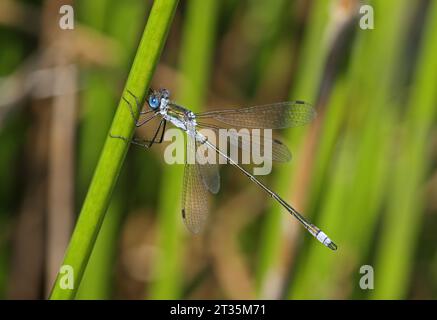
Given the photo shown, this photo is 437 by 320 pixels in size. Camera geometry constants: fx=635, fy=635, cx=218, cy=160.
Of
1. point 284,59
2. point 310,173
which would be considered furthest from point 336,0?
point 284,59

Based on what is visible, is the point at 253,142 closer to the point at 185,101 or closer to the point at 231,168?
the point at 185,101

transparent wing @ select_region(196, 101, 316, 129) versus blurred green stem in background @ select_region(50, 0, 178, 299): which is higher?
transparent wing @ select_region(196, 101, 316, 129)

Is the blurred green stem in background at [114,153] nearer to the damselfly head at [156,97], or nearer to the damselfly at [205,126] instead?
the damselfly at [205,126]

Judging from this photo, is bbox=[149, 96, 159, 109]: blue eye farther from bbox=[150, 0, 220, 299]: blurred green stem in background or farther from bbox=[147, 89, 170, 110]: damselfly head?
bbox=[150, 0, 220, 299]: blurred green stem in background

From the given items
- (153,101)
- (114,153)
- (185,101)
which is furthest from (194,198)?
(114,153)

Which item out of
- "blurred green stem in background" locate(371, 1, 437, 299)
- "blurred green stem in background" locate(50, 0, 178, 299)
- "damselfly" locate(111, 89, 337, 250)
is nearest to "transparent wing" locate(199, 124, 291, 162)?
"damselfly" locate(111, 89, 337, 250)
